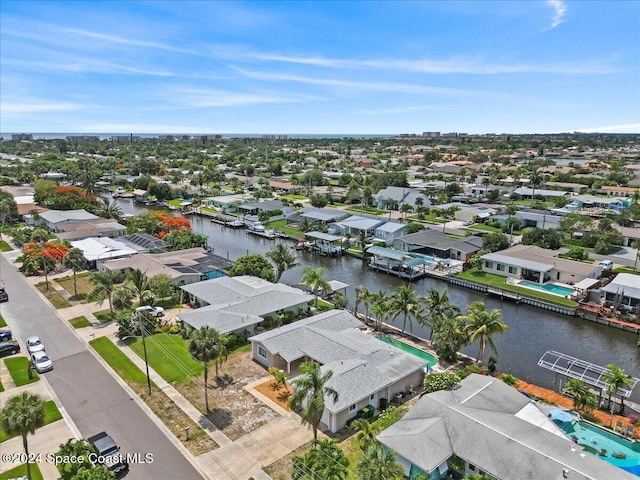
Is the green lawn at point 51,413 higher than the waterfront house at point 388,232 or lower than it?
lower

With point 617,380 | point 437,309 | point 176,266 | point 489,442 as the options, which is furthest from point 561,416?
point 176,266

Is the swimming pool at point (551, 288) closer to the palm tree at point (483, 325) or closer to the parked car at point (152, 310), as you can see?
the palm tree at point (483, 325)

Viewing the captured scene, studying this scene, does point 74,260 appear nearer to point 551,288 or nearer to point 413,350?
point 413,350

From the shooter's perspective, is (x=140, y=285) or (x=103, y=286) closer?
(x=140, y=285)

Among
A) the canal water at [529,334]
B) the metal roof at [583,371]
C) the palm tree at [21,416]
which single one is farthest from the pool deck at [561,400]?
the palm tree at [21,416]

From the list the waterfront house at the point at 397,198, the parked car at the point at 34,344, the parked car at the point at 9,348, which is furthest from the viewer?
the waterfront house at the point at 397,198

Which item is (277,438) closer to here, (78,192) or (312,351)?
(312,351)
